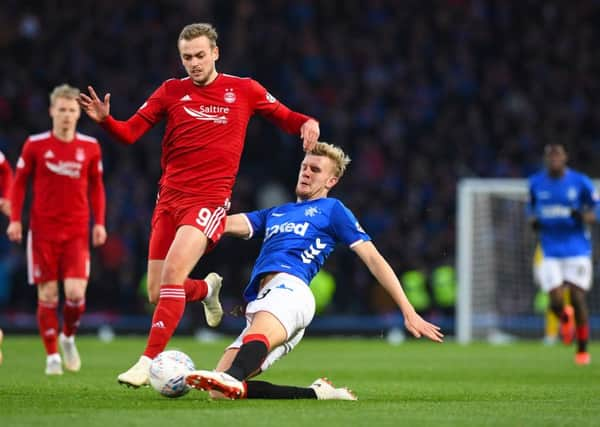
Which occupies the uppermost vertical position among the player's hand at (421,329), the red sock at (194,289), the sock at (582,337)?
the red sock at (194,289)

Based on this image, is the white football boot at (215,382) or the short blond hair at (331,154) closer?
the white football boot at (215,382)

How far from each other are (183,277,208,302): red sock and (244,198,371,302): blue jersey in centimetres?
61

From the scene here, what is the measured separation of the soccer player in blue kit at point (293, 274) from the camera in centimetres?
685

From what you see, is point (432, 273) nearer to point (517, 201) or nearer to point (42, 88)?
point (517, 201)

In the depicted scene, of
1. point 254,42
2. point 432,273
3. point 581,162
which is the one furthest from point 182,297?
point 254,42

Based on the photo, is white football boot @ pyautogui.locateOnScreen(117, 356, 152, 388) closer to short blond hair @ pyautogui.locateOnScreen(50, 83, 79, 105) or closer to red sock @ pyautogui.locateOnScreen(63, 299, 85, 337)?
red sock @ pyautogui.locateOnScreen(63, 299, 85, 337)

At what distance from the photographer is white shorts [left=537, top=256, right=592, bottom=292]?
13703 mm

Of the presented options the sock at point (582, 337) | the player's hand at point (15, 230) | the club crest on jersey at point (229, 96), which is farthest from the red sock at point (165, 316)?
the sock at point (582, 337)

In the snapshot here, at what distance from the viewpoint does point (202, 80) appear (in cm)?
794

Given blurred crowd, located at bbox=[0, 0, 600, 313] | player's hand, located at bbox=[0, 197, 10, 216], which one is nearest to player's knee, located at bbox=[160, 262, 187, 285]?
player's hand, located at bbox=[0, 197, 10, 216]

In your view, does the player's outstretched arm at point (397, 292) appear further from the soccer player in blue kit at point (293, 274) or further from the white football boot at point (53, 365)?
the white football boot at point (53, 365)

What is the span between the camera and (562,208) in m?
13.8

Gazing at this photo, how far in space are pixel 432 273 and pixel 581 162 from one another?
3982 mm

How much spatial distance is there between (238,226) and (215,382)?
1548mm
